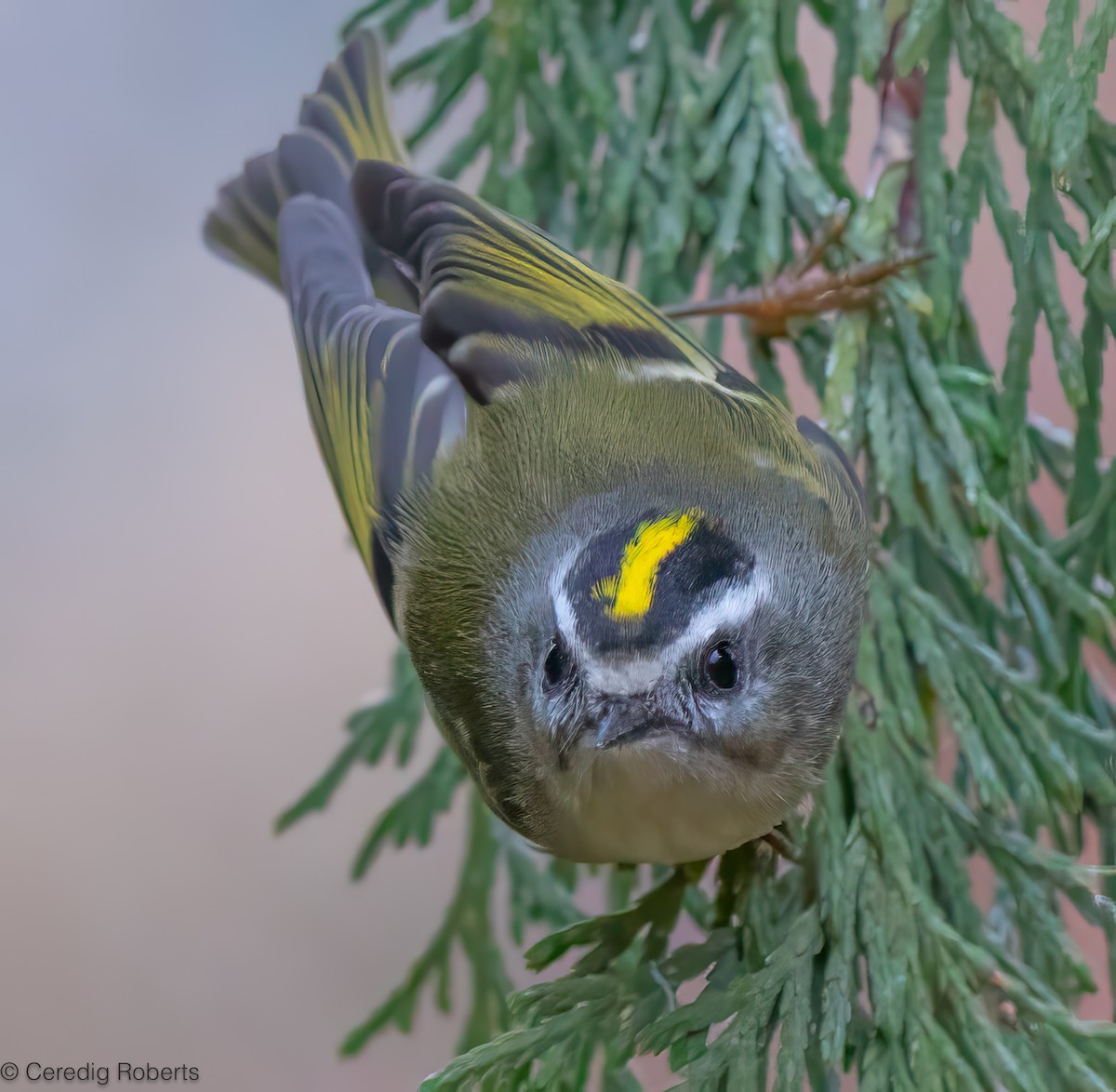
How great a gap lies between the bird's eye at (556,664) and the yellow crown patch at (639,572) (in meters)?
0.05

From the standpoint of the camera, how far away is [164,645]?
Result: 244 centimetres

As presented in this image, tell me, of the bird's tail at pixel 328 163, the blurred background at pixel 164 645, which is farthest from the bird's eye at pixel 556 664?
the blurred background at pixel 164 645

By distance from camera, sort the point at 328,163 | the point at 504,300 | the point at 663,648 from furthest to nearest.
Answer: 1. the point at 328,163
2. the point at 504,300
3. the point at 663,648

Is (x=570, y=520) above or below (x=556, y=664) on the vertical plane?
above

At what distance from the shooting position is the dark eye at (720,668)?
0.87 m

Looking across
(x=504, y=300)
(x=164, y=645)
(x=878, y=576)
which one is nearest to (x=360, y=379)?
(x=504, y=300)

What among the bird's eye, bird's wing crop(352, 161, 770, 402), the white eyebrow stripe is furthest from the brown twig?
the bird's eye

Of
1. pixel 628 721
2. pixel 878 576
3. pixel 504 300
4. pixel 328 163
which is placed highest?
pixel 328 163

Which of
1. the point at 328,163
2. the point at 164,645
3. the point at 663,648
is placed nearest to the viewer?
the point at 663,648

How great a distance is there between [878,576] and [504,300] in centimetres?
45

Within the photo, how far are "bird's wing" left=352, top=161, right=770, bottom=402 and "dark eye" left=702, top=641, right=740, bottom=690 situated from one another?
37 cm

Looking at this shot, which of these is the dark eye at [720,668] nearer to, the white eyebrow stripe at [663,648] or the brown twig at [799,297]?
the white eyebrow stripe at [663,648]

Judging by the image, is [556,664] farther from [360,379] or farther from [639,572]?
[360,379]

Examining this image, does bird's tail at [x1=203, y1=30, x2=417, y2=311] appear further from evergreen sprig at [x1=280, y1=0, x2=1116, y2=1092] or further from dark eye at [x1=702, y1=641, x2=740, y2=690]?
dark eye at [x1=702, y1=641, x2=740, y2=690]
